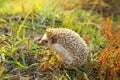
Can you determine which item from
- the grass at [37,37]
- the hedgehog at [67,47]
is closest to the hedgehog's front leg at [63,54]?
the hedgehog at [67,47]

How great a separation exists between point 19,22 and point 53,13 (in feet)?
1.88

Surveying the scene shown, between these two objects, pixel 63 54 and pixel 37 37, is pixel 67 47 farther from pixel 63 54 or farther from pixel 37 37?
pixel 37 37

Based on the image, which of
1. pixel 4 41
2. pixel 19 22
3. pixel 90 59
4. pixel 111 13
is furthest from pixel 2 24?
pixel 111 13

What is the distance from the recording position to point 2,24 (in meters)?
4.51

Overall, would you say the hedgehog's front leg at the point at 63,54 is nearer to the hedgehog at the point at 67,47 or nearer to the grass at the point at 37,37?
the hedgehog at the point at 67,47

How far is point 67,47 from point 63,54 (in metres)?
0.09

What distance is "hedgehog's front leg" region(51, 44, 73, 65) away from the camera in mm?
3572

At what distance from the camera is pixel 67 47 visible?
3615 millimetres

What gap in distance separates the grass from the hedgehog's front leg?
139 millimetres

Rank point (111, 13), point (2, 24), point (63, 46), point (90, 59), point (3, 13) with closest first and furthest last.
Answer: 1. point (63, 46)
2. point (90, 59)
3. point (2, 24)
4. point (3, 13)
5. point (111, 13)

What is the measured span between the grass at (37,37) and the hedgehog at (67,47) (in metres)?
0.12

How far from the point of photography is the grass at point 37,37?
368cm

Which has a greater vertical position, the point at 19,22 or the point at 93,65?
the point at 19,22

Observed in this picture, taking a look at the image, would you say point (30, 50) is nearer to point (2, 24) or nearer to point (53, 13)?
point (2, 24)
